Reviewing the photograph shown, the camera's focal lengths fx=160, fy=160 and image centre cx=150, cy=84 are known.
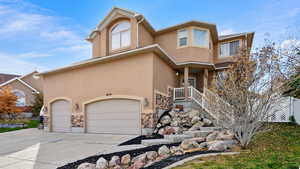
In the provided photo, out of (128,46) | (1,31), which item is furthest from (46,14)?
(128,46)

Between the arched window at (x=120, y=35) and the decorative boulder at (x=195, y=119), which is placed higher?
the arched window at (x=120, y=35)

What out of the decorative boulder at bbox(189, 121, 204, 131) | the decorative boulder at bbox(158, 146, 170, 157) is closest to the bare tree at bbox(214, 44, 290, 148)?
the decorative boulder at bbox(158, 146, 170, 157)

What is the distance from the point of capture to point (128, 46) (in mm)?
11844

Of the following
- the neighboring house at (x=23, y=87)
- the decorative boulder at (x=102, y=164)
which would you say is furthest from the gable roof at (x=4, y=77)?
the decorative boulder at (x=102, y=164)

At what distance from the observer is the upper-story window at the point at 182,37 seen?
479 inches

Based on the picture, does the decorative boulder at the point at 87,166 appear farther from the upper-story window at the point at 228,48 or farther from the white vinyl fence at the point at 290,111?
the upper-story window at the point at 228,48

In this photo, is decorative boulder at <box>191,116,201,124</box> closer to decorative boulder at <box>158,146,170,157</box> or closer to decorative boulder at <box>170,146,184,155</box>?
decorative boulder at <box>170,146,184,155</box>

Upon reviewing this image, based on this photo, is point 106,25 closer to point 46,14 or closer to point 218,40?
point 46,14

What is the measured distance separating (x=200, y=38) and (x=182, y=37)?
54.2 inches

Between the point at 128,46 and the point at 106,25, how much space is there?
9.24 feet

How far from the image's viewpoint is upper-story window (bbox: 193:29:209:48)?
12.1 m

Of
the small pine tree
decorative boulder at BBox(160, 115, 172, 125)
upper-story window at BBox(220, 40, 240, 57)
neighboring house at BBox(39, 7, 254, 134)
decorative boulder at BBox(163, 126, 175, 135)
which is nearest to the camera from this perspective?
decorative boulder at BBox(163, 126, 175, 135)

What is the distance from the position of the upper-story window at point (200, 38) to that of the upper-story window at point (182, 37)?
0.66 metres

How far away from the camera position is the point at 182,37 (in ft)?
40.4
